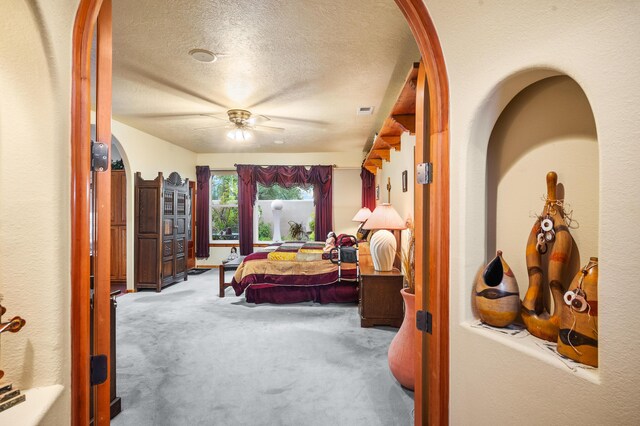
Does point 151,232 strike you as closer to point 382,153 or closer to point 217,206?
point 217,206

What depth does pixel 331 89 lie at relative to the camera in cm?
344

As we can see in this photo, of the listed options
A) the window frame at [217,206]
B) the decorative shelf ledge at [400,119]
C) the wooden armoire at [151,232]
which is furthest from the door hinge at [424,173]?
the window frame at [217,206]

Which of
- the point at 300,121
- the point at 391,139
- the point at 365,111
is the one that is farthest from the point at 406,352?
the point at 300,121

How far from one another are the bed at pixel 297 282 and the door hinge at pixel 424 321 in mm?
3020

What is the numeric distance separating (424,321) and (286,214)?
6.45 m

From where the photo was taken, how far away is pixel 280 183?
7.05m

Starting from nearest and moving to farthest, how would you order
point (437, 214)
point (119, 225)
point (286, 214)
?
point (437, 214)
point (119, 225)
point (286, 214)

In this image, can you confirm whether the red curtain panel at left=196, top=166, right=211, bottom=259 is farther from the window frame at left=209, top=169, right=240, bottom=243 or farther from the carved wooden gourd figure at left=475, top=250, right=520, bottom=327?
the carved wooden gourd figure at left=475, top=250, right=520, bottom=327

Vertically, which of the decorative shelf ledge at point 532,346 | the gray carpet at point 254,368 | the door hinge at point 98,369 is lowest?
→ the gray carpet at point 254,368

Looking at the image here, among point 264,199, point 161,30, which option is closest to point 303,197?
point 264,199

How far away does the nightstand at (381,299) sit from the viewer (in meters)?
3.41

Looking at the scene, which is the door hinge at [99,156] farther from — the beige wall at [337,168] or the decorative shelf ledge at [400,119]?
the beige wall at [337,168]

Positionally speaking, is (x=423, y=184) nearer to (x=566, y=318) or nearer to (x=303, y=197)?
(x=566, y=318)

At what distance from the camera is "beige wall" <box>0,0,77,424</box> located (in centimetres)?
89
